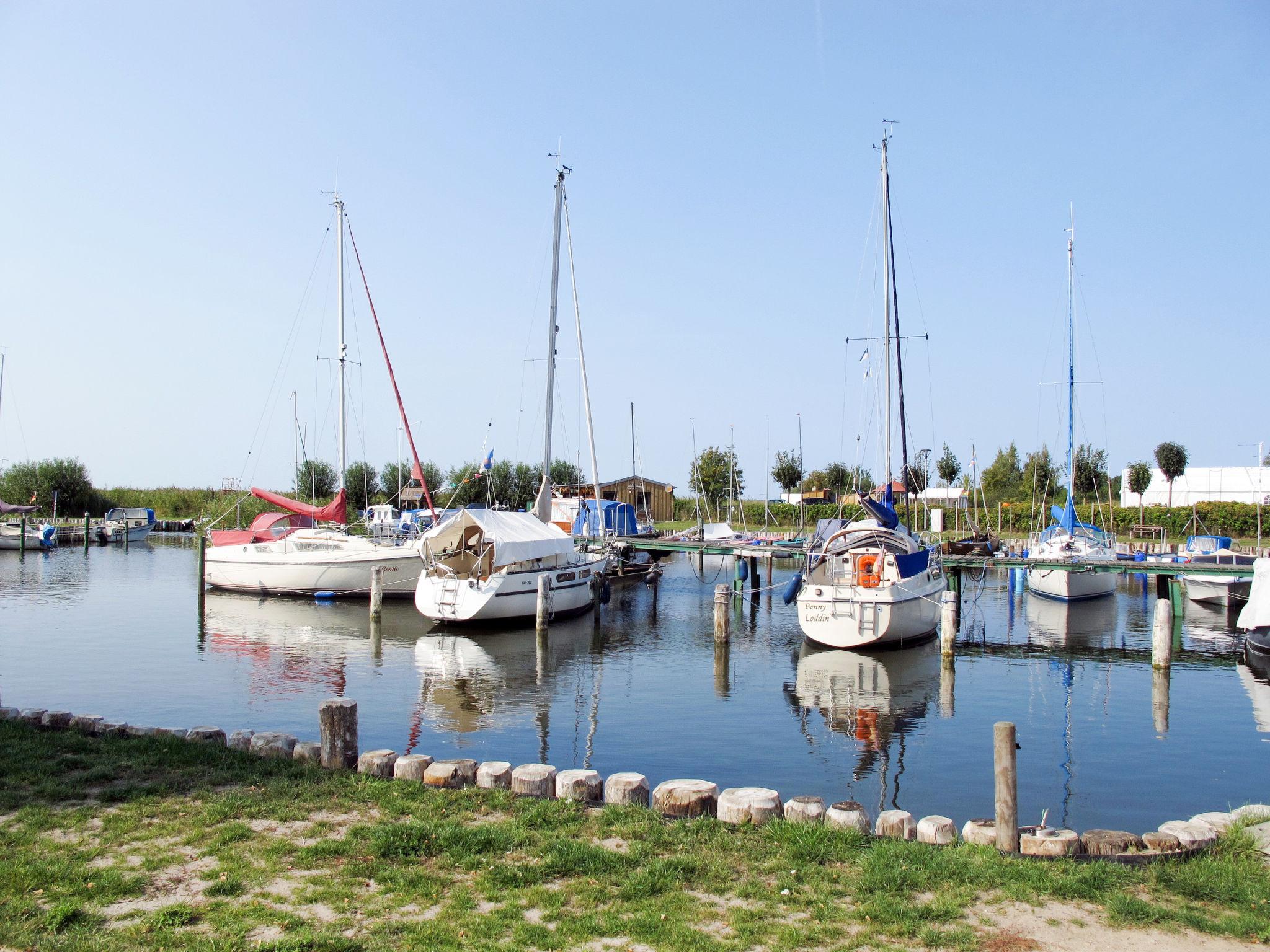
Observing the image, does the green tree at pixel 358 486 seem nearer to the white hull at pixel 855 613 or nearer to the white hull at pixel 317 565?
the white hull at pixel 317 565

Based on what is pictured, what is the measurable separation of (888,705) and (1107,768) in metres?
5.06

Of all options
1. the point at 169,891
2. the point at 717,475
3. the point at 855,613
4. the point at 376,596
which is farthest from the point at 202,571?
the point at 717,475

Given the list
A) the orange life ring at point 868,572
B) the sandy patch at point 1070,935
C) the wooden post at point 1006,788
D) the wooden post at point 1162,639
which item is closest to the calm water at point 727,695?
the wooden post at point 1162,639

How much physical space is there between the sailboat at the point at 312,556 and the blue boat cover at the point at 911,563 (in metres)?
16.5

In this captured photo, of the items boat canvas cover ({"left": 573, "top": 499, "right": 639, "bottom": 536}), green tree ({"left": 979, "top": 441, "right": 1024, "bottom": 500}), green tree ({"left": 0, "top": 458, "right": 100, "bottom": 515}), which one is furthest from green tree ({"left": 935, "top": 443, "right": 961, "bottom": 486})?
green tree ({"left": 0, "top": 458, "right": 100, "bottom": 515})

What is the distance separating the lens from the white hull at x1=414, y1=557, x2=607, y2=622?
27406 mm

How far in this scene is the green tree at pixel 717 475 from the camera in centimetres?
8450

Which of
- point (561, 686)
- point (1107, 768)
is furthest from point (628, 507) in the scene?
point (1107, 768)

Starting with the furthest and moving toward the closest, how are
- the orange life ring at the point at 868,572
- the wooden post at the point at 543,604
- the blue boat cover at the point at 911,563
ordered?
the wooden post at the point at 543,604 < the blue boat cover at the point at 911,563 < the orange life ring at the point at 868,572

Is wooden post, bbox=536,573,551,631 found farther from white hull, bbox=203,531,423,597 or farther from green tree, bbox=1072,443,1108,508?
green tree, bbox=1072,443,1108,508

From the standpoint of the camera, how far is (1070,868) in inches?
294

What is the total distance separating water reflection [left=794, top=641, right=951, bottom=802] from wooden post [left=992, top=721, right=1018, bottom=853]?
4.18m

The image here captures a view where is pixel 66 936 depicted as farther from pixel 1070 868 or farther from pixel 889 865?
pixel 1070 868

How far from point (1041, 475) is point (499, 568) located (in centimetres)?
5953
